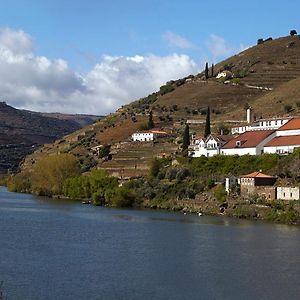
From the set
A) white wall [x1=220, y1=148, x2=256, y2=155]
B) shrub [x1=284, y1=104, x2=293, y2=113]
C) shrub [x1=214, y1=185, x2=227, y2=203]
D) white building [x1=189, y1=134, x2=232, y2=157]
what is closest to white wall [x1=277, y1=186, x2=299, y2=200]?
shrub [x1=214, y1=185, x2=227, y2=203]

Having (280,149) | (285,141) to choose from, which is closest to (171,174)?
(280,149)

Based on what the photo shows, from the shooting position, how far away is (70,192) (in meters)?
90.2

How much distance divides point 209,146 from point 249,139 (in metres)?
5.71

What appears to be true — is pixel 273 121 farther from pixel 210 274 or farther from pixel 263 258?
pixel 210 274

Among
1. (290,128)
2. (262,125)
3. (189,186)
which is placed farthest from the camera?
(262,125)

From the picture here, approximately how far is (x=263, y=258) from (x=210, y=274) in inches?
224

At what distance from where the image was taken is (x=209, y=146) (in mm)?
81750

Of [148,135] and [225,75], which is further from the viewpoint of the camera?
[225,75]

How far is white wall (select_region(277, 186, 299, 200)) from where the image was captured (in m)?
61.3

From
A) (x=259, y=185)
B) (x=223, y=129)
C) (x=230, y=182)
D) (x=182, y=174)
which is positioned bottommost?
(x=259, y=185)

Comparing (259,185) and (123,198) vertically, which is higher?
(259,185)

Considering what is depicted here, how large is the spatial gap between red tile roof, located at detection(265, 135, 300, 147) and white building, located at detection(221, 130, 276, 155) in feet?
2.24

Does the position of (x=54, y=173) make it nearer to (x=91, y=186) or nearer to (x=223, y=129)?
(x=91, y=186)

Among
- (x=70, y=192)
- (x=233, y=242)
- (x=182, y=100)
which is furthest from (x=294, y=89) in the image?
(x=233, y=242)
